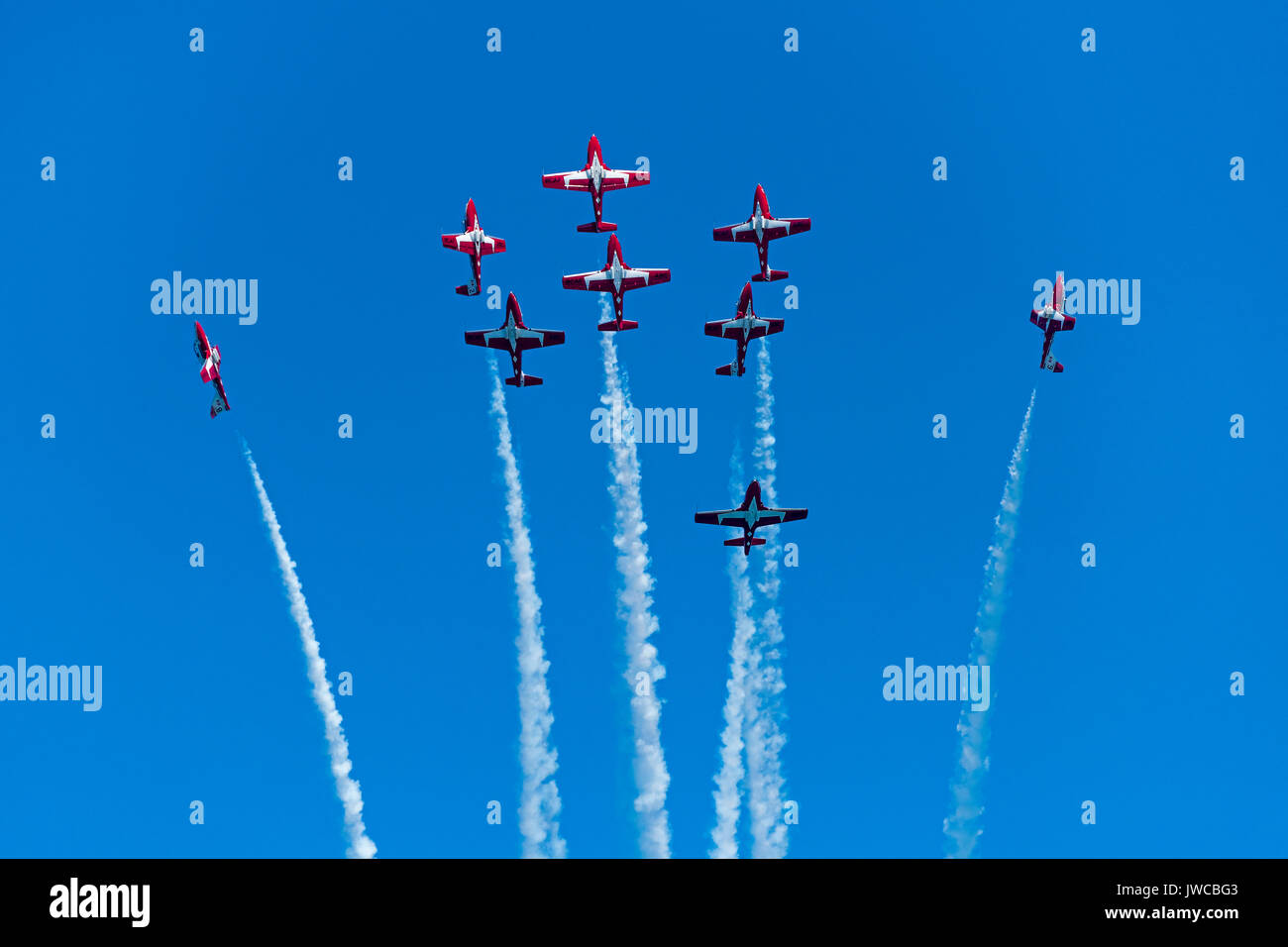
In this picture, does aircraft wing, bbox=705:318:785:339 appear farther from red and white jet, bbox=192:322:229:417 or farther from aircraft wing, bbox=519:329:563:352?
red and white jet, bbox=192:322:229:417

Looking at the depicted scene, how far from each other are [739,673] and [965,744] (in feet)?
45.3

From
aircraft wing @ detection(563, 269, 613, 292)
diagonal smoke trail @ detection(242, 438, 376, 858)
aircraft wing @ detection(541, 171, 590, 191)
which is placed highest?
aircraft wing @ detection(541, 171, 590, 191)

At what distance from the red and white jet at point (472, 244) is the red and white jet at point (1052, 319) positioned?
3335 cm

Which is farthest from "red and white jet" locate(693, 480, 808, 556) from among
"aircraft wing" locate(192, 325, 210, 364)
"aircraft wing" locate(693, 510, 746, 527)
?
"aircraft wing" locate(192, 325, 210, 364)

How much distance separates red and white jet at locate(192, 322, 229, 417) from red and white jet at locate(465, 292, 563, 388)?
14.9 meters

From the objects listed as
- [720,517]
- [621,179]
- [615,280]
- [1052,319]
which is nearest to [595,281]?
[615,280]

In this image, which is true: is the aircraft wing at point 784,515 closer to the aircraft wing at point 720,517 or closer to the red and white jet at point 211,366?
the aircraft wing at point 720,517

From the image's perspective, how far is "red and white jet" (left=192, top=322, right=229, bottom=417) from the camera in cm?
10381

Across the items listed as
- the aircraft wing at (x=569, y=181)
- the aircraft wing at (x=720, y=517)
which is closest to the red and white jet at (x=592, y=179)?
the aircraft wing at (x=569, y=181)

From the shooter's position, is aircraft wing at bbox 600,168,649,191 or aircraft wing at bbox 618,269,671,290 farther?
aircraft wing at bbox 600,168,649,191

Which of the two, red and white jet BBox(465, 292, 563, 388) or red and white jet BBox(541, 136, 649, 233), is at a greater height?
red and white jet BBox(541, 136, 649, 233)
